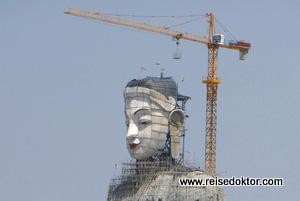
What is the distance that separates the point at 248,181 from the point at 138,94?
21499 mm

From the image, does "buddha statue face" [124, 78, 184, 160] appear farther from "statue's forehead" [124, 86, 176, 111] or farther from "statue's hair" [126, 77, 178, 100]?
"statue's hair" [126, 77, 178, 100]

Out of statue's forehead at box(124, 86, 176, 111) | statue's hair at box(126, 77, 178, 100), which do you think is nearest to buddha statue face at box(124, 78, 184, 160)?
statue's forehead at box(124, 86, 176, 111)

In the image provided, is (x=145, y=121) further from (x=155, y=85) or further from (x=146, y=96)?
(x=155, y=85)

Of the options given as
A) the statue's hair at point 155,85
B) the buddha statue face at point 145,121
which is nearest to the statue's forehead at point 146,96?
the buddha statue face at point 145,121

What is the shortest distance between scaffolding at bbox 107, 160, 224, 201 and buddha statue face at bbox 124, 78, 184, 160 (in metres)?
2.48

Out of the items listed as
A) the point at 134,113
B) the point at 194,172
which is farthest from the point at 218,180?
the point at 134,113

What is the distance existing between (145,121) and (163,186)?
10.3 metres

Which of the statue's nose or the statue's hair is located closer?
the statue's nose

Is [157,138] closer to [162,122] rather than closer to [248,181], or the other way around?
[162,122]

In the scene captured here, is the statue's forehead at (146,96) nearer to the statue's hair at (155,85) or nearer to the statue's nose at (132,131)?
the statue's hair at (155,85)

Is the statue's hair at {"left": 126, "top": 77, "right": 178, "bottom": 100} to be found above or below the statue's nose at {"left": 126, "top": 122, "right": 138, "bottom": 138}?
above

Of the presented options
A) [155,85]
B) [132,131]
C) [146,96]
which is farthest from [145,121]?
[155,85]

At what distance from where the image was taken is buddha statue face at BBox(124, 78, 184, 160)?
196000 mm

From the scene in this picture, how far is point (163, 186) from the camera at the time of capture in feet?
632
